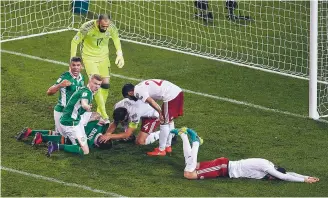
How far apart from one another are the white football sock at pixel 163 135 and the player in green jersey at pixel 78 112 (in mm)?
1111

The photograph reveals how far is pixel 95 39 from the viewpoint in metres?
16.6

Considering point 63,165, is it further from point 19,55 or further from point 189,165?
point 19,55

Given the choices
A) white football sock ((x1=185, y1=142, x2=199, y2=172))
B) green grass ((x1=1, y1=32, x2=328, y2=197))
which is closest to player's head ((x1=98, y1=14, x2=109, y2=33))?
green grass ((x1=1, y1=32, x2=328, y2=197))

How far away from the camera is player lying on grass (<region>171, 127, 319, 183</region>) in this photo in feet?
46.0

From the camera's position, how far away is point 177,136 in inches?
631

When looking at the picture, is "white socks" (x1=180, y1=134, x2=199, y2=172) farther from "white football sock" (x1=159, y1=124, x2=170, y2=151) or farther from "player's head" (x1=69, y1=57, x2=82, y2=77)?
"player's head" (x1=69, y1=57, x2=82, y2=77)

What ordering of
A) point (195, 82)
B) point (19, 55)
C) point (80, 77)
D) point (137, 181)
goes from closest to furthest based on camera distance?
point (137, 181)
point (80, 77)
point (195, 82)
point (19, 55)

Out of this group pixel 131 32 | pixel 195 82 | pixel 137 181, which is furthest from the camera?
pixel 131 32

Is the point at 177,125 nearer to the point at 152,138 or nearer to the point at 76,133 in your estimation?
the point at 152,138

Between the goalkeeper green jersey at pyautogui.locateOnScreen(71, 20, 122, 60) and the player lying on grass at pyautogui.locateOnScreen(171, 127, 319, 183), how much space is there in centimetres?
292

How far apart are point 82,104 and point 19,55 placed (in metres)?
5.80

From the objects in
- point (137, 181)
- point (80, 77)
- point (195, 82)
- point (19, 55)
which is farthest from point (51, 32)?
point (137, 181)

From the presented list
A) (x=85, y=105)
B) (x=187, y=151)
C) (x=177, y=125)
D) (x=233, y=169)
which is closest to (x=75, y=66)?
(x=85, y=105)

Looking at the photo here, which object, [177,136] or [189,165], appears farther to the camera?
[177,136]
